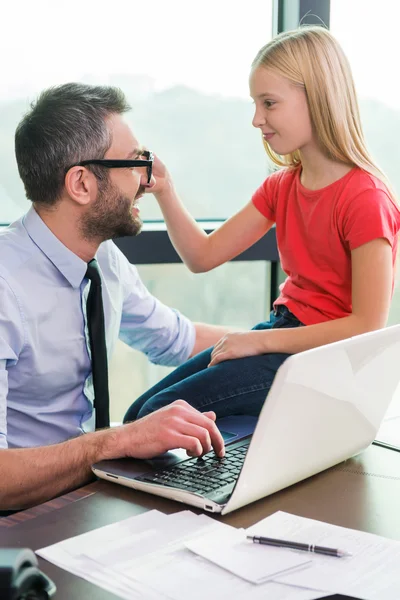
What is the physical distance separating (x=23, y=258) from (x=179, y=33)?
1195 millimetres

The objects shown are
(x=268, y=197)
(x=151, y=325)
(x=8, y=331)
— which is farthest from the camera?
(x=151, y=325)

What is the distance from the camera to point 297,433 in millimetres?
994

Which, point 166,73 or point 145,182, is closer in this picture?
point 145,182

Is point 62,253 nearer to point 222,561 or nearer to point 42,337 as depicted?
point 42,337

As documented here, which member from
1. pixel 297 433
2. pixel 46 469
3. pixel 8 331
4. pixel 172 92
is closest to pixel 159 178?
pixel 8 331

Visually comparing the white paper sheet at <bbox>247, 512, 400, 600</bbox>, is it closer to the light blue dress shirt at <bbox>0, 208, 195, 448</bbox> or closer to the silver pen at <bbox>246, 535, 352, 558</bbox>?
the silver pen at <bbox>246, 535, 352, 558</bbox>

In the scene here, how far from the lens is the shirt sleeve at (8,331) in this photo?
4.65 ft

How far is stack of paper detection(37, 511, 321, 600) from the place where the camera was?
0.79 meters

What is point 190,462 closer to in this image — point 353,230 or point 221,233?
point 353,230

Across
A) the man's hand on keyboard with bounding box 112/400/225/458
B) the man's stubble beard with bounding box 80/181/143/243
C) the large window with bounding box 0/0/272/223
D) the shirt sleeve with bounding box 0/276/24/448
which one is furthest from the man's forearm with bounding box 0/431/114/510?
the large window with bounding box 0/0/272/223

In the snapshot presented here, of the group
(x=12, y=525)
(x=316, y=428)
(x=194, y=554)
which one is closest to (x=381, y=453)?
(x=316, y=428)

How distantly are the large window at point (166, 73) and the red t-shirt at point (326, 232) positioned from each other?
2.65 ft

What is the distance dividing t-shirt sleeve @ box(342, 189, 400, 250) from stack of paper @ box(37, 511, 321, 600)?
75cm

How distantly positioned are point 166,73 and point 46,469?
159 cm
